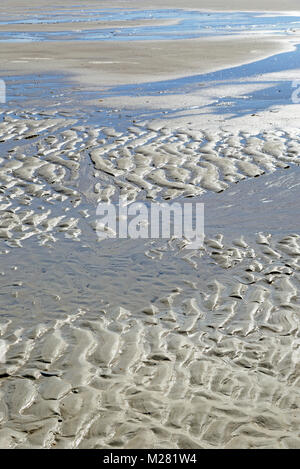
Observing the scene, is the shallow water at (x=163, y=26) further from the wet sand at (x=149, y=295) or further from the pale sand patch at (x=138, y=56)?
the wet sand at (x=149, y=295)

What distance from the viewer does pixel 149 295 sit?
4.66 meters

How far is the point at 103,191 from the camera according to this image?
22.1ft

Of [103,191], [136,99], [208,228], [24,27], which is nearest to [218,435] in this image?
[208,228]

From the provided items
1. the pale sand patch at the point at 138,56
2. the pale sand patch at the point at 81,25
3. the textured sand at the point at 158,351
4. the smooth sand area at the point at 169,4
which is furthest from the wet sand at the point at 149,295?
the smooth sand area at the point at 169,4

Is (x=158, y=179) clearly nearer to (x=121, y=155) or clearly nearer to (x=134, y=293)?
(x=121, y=155)

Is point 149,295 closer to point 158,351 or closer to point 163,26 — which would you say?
point 158,351

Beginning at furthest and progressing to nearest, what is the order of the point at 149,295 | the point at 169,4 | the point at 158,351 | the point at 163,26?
the point at 169,4, the point at 163,26, the point at 149,295, the point at 158,351

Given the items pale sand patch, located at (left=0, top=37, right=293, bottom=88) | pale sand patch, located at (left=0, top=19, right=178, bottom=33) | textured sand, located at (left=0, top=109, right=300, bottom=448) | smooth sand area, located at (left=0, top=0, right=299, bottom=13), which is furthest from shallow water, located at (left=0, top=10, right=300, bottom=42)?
textured sand, located at (left=0, top=109, right=300, bottom=448)

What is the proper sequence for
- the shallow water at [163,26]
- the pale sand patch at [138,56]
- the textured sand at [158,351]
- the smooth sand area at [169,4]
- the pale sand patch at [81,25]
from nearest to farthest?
the textured sand at [158,351], the pale sand patch at [138,56], the shallow water at [163,26], the pale sand patch at [81,25], the smooth sand area at [169,4]

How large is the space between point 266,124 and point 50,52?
31.8ft

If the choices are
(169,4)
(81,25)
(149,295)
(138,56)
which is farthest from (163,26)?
(149,295)

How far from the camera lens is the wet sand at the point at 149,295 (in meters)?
3.26

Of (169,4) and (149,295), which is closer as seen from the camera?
(149,295)

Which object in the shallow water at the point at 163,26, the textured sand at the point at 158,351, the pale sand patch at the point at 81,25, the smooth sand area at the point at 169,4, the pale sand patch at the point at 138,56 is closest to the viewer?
the textured sand at the point at 158,351
